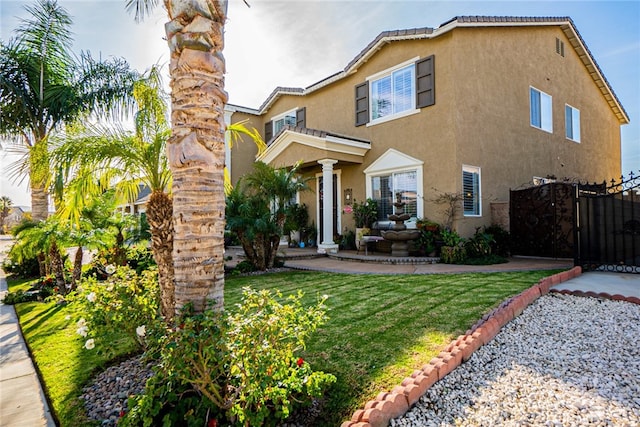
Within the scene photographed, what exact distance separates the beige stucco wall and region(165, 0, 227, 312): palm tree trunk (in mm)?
9357

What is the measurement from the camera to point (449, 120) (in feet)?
36.5

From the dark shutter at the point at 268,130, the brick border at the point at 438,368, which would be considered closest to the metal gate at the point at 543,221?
the brick border at the point at 438,368

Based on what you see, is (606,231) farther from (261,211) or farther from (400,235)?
(261,211)

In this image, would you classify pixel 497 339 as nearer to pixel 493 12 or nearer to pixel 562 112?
pixel 493 12

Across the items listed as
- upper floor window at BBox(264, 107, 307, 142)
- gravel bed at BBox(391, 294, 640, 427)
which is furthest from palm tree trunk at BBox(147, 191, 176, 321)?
upper floor window at BBox(264, 107, 307, 142)

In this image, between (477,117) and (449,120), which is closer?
(449,120)

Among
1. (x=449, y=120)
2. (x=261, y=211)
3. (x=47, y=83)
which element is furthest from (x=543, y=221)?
(x=47, y=83)

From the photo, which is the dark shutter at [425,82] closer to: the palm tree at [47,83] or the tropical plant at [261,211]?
the tropical plant at [261,211]

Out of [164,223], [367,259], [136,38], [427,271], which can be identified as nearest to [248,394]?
[164,223]

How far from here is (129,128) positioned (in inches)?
180

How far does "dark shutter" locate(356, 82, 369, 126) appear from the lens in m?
13.6

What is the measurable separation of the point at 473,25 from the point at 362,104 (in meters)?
4.49

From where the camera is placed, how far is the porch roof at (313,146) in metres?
12.4

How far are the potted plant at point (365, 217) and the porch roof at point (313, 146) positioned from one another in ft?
5.87
